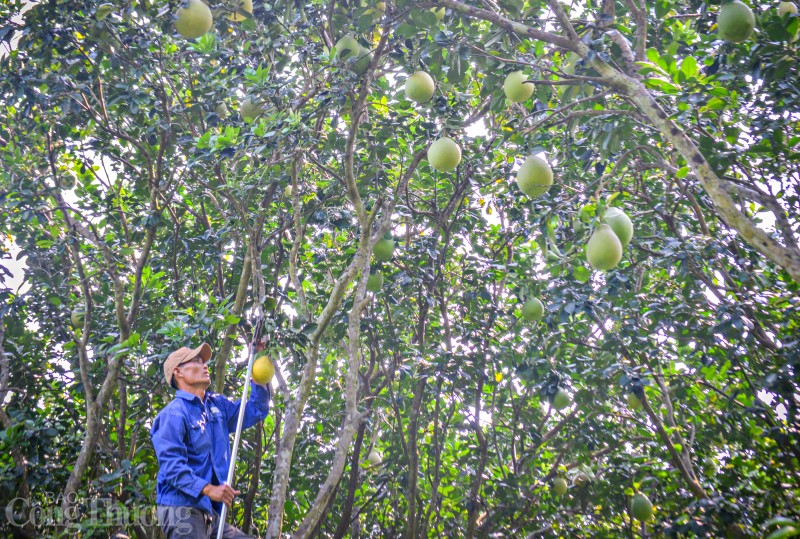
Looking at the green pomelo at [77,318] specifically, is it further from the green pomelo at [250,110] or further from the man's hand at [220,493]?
the man's hand at [220,493]

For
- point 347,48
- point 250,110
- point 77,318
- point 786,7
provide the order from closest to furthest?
point 786,7
point 347,48
point 250,110
point 77,318

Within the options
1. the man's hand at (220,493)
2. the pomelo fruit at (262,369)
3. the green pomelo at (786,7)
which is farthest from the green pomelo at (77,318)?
the green pomelo at (786,7)

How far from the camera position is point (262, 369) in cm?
360

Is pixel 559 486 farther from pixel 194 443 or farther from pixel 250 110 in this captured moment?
pixel 250 110

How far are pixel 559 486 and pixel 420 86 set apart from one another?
144 inches

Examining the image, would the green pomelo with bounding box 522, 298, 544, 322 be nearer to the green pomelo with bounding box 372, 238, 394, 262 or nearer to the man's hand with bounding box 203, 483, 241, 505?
the green pomelo with bounding box 372, 238, 394, 262

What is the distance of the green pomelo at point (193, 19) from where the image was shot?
3631mm

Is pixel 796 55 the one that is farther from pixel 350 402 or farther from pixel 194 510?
pixel 194 510

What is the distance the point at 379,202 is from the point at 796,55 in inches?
96.2

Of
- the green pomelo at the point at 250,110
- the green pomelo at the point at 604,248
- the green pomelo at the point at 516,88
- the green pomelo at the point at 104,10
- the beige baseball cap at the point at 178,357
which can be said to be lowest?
the beige baseball cap at the point at 178,357

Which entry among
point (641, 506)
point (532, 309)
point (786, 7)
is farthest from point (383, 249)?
point (641, 506)

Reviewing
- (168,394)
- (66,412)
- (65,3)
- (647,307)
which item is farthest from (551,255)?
(66,412)

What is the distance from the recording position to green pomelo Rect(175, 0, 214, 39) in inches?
143

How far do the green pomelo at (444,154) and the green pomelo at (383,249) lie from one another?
2.78 feet
